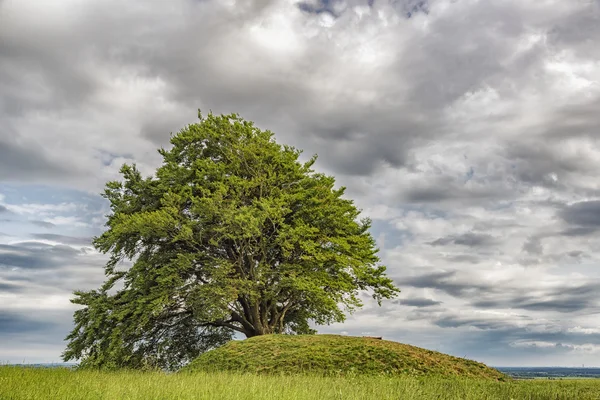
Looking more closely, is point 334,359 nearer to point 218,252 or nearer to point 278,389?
point 278,389

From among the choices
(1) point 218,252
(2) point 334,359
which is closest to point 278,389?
(2) point 334,359

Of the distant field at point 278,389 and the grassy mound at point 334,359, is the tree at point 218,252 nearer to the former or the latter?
the grassy mound at point 334,359

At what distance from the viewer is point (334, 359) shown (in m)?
17.3

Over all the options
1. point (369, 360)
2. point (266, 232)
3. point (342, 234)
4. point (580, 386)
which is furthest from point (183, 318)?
point (580, 386)

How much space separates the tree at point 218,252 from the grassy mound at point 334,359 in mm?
4496

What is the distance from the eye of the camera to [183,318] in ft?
89.8

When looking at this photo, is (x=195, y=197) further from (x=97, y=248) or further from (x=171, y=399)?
(x=171, y=399)

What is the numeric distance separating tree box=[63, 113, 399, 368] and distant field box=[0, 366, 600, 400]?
387 inches

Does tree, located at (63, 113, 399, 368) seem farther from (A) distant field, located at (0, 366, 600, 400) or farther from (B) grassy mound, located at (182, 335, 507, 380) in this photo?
(A) distant field, located at (0, 366, 600, 400)

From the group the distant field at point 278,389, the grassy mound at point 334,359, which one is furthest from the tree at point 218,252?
the distant field at point 278,389

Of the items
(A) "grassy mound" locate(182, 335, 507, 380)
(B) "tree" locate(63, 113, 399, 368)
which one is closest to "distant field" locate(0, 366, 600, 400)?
(A) "grassy mound" locate(182, 335, 507, 380)

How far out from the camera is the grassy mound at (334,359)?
1667 cm

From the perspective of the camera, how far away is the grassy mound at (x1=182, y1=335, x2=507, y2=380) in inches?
656

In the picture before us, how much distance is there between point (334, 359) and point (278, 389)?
19.6ft
